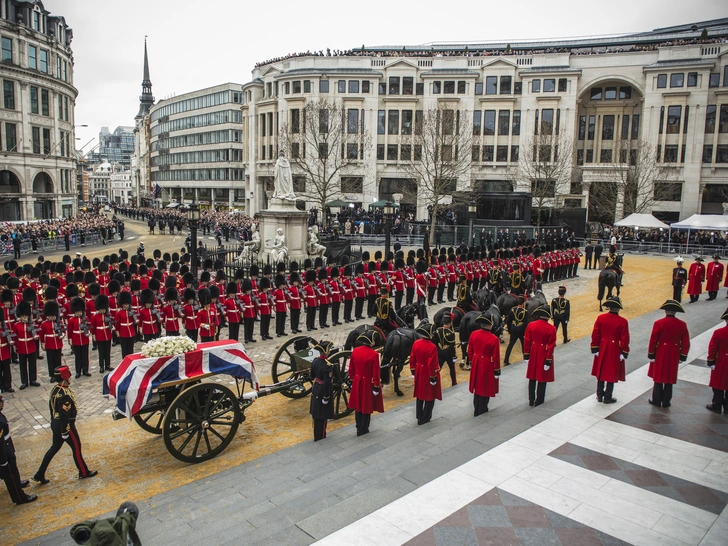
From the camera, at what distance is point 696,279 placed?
19.6 meters

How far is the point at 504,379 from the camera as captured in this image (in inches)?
445

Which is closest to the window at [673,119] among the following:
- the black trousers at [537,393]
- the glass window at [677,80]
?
the glass window at [677,80]

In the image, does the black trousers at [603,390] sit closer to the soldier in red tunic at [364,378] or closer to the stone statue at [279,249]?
the soldier in red tunic at [364,378]

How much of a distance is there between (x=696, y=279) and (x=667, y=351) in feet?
41.0

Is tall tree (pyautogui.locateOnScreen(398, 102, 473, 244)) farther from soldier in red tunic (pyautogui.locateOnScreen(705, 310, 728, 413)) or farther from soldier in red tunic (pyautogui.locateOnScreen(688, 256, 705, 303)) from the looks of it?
soldier in red tunic (pyautogui.locateOnScreen(705, 310, 728, 413))

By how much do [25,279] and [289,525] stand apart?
1251cm

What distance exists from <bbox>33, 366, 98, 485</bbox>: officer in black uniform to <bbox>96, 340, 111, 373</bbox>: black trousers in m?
4.86

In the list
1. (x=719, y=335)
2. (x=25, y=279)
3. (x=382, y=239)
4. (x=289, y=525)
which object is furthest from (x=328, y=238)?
(x=289, y=525)

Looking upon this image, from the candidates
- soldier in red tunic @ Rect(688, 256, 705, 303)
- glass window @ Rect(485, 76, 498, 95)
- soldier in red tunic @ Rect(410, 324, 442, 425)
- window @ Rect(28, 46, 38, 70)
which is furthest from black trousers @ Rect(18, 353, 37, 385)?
glass window @ Rect(485, 76, 498, 95)

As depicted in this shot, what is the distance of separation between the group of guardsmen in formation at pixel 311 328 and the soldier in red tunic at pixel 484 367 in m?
0.02

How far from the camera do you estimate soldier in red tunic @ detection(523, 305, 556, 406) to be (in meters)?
9.33

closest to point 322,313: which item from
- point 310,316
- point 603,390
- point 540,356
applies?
point 310,316

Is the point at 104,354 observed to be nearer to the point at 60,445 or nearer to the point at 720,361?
the point at 60,445

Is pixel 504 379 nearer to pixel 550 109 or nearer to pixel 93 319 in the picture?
pixel 93 319
